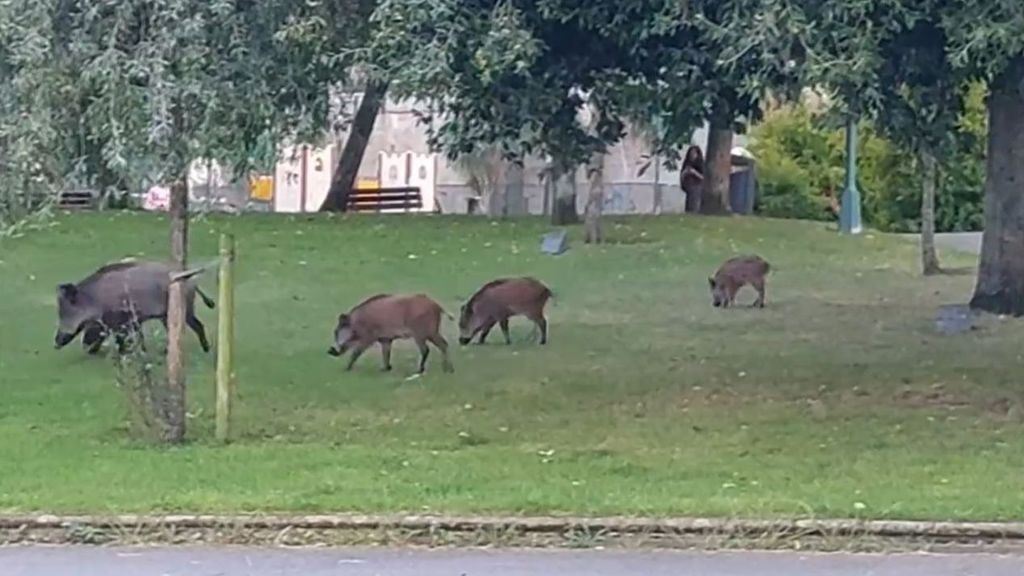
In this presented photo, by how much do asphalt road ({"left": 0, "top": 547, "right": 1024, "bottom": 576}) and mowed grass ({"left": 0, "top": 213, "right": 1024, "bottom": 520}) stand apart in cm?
64

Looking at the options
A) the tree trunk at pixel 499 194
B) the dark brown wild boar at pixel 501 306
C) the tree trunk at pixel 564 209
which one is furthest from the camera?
the tree trunk at pixel 499 194

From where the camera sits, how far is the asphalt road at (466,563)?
8.59m

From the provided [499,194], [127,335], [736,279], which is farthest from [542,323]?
[499,194]

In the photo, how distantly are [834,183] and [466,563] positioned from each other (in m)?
34.6

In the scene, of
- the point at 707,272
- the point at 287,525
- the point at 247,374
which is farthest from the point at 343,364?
the point at 707,272

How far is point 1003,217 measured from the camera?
751 inches

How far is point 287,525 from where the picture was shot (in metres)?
9.36

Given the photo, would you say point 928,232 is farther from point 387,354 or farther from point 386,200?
point 386,200

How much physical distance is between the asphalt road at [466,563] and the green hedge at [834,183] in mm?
27661

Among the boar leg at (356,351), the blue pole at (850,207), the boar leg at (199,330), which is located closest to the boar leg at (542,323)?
the boar leg at (356,351)

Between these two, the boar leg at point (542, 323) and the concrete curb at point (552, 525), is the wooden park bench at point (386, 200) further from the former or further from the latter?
the concrete curb at point (552, 525)

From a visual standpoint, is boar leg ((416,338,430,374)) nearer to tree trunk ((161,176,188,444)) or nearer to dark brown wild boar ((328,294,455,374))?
dark brown wild boar ((328,294,455,374))

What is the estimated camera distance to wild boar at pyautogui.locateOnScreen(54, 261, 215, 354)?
16875 millimetres

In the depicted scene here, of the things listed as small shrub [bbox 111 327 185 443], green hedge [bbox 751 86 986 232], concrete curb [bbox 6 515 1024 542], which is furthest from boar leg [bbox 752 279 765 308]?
green hedge [bbox 751 86 986 232]
